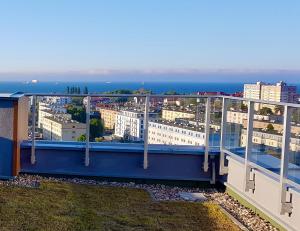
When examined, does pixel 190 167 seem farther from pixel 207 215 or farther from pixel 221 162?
pixel 207 215

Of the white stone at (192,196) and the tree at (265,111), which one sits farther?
the white stone at (192,196)

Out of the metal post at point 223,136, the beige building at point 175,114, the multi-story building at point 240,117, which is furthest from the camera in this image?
the beige building at point 175,114

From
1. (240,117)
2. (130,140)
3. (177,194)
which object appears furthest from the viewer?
(130,140)

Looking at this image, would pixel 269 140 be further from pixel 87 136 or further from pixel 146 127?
pixel 87 136

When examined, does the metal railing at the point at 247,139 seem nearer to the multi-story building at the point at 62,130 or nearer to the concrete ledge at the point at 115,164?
the concrete ledge at the point at 115,164

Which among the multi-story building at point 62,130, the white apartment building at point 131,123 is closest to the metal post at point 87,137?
the multi-story building at point 62,130

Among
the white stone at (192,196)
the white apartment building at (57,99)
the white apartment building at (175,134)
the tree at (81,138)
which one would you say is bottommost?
the white stone at (192,196)

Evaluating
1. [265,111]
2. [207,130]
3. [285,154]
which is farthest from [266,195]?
[207,130]
